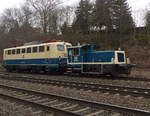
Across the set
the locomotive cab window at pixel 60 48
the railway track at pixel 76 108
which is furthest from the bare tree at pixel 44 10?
the railway track at pixel 76 108

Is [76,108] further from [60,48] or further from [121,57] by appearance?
[60,48]

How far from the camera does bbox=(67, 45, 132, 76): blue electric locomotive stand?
17688 mm

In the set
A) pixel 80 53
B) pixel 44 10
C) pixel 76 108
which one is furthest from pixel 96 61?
pixel 44 10

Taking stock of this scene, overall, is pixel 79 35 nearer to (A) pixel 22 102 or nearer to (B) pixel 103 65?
(B) pixel 103 65

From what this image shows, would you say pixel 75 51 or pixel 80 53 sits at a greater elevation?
pixel 75 51

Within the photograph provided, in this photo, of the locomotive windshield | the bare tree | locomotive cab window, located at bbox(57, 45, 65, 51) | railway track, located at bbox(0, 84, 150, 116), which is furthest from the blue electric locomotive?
the bare tree

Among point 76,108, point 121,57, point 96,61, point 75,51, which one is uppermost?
point 75,51

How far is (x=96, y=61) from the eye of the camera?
1869 cm

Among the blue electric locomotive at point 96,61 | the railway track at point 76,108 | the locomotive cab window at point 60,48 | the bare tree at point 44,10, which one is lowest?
the railway track at point 76,108

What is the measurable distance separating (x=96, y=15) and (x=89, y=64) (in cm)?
2281

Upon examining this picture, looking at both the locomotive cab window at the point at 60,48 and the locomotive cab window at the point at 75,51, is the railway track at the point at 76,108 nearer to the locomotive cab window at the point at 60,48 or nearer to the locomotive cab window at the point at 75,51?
the locomotive cab window at the point at 75,51

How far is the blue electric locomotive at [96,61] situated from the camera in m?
17.7

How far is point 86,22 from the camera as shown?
142ft

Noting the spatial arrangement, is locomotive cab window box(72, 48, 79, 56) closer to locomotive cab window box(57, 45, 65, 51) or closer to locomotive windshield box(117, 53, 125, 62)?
locomotive cab window box(57, 45, 65, 51)
